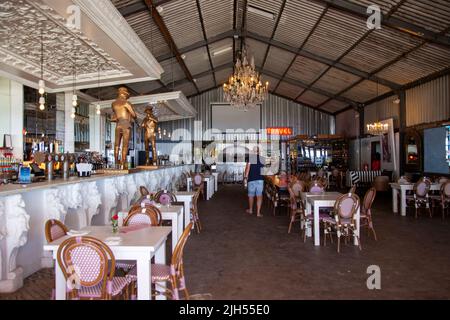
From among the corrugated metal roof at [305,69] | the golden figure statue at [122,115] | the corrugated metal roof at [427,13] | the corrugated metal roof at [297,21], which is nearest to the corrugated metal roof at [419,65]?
the corrugated metal roof at [427,13]

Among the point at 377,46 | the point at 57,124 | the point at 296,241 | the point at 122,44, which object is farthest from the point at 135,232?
the point at 377,46

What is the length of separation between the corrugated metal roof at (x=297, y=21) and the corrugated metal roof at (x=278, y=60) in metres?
1.24

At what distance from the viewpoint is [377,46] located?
401 inches

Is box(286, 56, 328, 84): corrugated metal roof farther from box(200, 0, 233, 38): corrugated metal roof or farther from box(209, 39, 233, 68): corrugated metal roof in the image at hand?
box(200, 0, 233, 38): corrugated metal roof

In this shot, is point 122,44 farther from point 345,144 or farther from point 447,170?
point 345,144

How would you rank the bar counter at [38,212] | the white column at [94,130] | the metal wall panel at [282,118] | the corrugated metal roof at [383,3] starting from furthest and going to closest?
the metal wall panel at [282,118], the white column at [94,130], the corrugated metal roof at [383,3], the bar counter at [38,212]

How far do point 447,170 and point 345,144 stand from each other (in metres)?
7.94

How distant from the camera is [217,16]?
1097 centimetres

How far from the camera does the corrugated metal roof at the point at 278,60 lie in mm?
13781

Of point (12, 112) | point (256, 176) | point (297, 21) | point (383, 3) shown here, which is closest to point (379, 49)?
point (297, 21)

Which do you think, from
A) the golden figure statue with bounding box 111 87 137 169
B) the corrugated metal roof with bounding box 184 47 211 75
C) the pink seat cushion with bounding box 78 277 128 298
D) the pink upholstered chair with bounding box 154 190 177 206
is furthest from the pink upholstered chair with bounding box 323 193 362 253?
the corrugated metal roof with bounding box 184 47 211 75

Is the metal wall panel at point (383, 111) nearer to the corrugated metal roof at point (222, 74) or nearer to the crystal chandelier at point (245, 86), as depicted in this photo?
the crystal chandelier at point (245, 86)

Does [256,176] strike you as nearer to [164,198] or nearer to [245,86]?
[164,198]

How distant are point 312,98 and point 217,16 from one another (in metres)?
9.29
